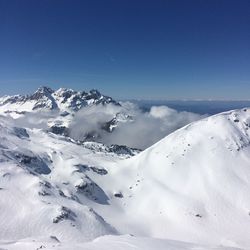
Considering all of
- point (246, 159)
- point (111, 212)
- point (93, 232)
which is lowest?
point (111, 212)

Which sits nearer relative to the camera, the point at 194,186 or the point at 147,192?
the point at 194,186

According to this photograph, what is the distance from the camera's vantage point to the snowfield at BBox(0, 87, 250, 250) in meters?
98.1

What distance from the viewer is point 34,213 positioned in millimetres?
97375

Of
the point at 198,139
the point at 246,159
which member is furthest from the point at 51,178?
the point at 246,159

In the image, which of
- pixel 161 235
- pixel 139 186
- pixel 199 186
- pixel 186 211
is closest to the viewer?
pixel 161 235

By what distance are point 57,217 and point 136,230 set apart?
3474 cm

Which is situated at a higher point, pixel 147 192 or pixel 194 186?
pixel 194 186

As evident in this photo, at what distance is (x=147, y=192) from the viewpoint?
148 meters

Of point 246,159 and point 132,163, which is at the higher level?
point 246,159

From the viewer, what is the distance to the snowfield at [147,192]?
9806 centimetres

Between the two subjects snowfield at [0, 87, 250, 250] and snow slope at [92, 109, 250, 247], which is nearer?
snowfield at [0, 87, 250, 250]

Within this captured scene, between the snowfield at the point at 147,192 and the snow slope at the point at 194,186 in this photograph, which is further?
the snow slope at the point at 194,186

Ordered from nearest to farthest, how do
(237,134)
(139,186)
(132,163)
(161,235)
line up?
(161,235) < (139,186) < (237,134) < (132,163)

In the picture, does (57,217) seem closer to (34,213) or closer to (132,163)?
(34,213)
